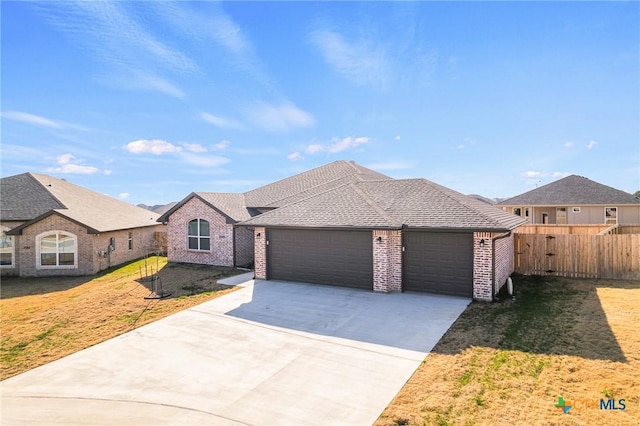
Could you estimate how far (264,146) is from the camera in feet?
90.8

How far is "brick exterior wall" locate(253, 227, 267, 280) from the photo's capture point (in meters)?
14.8

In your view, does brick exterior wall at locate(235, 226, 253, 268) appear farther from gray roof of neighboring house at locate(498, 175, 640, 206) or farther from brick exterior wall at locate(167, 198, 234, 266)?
gray roof of neighboring house at locate(498, 175, 640, 206)

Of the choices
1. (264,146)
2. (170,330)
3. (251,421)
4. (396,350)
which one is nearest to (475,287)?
(396,350)

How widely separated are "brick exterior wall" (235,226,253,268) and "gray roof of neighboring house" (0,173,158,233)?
729 centimetres

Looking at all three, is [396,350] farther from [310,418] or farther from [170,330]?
[170,330]

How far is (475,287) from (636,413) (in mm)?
6225

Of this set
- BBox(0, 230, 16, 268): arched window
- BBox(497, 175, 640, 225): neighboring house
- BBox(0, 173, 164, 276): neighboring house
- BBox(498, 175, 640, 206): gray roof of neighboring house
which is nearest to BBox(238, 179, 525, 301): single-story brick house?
BBox(0, 173, 164, 276): neighboring house

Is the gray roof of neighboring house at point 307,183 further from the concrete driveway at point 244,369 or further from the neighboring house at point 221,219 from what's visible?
the concrete driveway at point 244,369

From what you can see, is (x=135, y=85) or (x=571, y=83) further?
(x=135, y=85)

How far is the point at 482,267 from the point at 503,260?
2381mm

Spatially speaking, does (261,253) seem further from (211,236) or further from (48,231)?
(48,231)

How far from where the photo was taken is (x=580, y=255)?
13883 mm

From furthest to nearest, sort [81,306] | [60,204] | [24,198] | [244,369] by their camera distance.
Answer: [24,198]
[60,204]
[81,306]
[244,369]

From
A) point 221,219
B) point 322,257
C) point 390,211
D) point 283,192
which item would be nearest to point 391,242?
point 390,211
